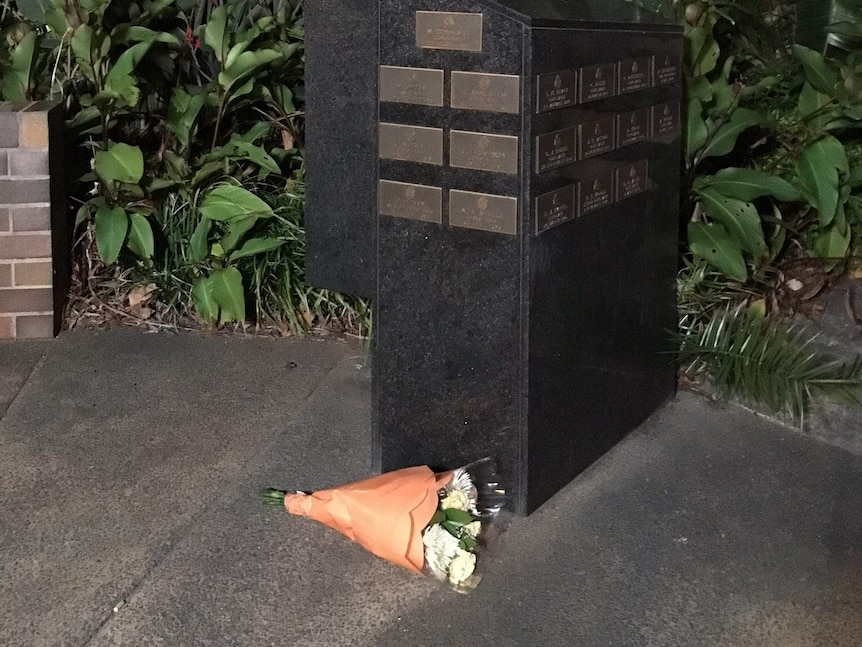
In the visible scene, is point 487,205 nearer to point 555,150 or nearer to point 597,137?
point 555,150

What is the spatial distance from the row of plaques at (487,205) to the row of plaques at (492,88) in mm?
220

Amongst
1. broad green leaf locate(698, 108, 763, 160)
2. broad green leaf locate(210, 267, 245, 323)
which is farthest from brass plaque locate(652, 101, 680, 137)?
broad green leaf locate(210, 267, 245, 323)

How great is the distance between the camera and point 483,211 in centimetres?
273

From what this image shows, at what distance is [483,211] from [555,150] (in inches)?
9.4

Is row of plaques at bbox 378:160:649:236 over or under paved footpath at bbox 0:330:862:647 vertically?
over

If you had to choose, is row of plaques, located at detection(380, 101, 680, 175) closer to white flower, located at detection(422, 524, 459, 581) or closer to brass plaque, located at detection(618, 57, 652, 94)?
brass plaque, located at detection(618, 57, 652, 94)

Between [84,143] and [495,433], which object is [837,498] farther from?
[84,143]

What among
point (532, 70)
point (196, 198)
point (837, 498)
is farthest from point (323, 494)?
point (196, 198)

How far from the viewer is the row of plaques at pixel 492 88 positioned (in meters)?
2.62

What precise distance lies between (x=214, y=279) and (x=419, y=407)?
169cm

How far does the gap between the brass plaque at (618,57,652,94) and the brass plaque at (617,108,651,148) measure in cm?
7

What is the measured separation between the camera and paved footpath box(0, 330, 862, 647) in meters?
2.46

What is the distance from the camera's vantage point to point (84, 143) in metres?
4.60

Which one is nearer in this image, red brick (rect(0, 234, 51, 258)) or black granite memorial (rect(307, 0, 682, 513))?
black granite memorial (rect(307, 0, 682, 513))
